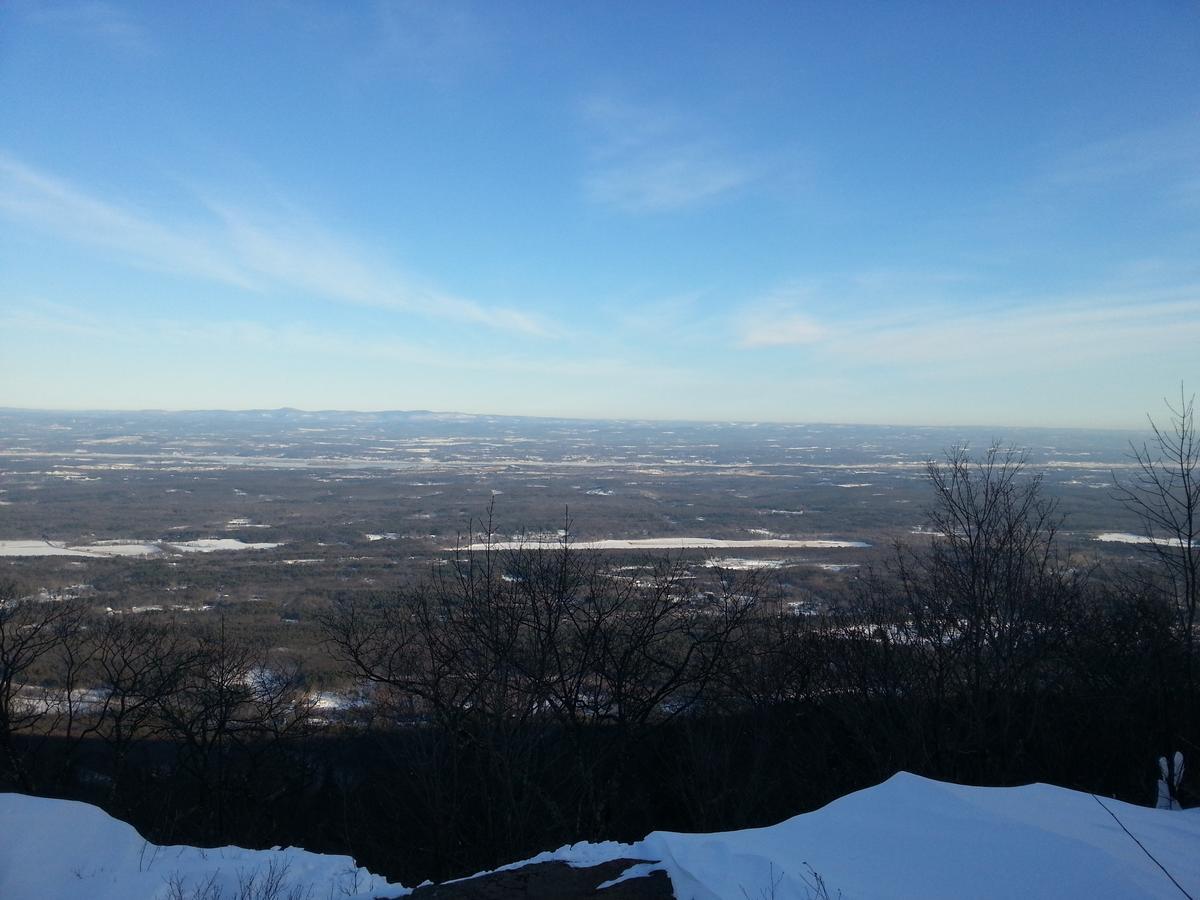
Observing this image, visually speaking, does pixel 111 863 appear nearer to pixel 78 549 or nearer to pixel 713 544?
pixel 713 544

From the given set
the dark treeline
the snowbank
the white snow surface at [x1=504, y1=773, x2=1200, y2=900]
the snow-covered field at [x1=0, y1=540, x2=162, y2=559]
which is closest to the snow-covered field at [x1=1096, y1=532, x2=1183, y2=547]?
the dark treeline

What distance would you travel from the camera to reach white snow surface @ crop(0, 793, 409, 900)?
17.7 ft

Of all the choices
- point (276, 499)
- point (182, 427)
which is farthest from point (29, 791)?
point (182, 427)

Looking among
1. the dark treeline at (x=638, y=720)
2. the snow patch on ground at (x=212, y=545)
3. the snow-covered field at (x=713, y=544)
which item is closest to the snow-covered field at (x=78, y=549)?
the snow patch on ground at (x=212, y=545)

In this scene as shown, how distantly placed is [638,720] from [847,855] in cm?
635

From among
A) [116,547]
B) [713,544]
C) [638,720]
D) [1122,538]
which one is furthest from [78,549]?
[1122,538]

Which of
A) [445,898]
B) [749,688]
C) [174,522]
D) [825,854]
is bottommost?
[174,522]

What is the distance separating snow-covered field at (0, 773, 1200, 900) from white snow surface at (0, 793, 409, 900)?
0.01 m

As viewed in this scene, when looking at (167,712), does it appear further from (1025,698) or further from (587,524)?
(587,524)

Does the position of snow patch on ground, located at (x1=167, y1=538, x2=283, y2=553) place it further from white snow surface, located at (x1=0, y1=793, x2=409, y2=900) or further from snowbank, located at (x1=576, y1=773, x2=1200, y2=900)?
snowbank, located at (x1=576, y1=773, x2=1200, y2=900)

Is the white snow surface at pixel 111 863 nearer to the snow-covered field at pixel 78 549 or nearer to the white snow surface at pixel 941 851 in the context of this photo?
the white snow surface at pixel 941 851

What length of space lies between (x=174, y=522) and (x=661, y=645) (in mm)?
41810

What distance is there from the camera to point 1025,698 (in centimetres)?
1041

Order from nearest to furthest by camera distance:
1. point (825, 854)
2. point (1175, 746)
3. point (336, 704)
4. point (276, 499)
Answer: point (825, 854)
point (1175, 746)
point (336, 704)
point (276, 499)
